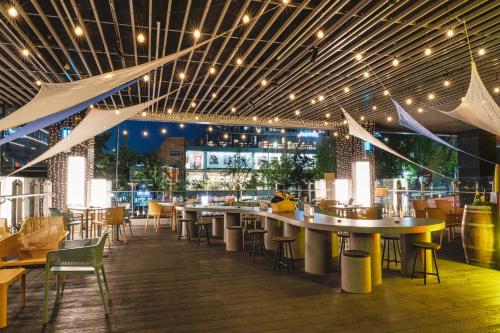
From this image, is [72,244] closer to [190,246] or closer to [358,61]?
[190,246]

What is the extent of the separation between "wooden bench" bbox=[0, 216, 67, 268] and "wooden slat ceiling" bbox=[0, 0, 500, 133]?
289 cm

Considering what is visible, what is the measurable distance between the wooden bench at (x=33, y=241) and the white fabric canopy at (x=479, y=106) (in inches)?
259

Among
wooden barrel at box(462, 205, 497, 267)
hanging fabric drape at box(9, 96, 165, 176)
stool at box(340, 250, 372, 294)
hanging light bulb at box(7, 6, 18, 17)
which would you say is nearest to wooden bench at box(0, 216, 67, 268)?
hanging fabric drape at box(9, 96, 165, 176)

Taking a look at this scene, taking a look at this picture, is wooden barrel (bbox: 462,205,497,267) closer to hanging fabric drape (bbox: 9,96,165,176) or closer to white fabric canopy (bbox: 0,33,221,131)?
white fabric canopy (bbox: 0,33,221,131)

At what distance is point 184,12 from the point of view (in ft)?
16.4

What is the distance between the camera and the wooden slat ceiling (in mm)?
4926

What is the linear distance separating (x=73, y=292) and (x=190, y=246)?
3389 mm

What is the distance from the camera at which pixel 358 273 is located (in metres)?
4.43

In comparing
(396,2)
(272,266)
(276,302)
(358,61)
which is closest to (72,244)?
(276,302)

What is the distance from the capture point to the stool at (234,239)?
720 centimetres

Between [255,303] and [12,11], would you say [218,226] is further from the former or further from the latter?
[12,11]

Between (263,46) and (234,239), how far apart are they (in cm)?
383

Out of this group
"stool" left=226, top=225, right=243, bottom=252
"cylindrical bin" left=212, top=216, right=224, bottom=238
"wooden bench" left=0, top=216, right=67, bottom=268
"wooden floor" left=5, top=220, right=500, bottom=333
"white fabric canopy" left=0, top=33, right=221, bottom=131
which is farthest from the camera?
"cylindrical bin" left=212, top=216, right=224, bottom=238

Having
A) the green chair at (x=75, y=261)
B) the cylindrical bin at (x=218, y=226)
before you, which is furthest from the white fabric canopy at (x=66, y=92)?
the cylindrical bin at (x=218, y=226)
